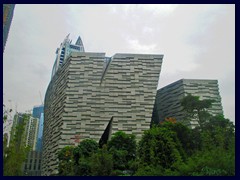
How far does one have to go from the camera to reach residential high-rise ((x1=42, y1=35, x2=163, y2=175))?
2967cm

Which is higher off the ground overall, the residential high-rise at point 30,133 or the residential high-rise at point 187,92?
the residential high-rise at point 187,92

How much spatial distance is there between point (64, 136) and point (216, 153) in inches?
896

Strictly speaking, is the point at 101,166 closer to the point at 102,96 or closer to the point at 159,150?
the point at 159,150

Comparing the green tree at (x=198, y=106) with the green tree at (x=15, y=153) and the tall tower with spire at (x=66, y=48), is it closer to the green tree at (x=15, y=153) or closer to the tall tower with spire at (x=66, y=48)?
the green tree at (x=15, y=153)

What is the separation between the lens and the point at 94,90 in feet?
102

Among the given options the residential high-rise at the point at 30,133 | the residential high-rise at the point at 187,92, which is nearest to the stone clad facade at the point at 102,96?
the residential high-rise at the point at 187,92

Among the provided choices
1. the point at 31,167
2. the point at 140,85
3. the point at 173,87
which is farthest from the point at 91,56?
the point at 31,167

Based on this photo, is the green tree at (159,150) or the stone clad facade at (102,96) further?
the stone clad facade at (102,96)

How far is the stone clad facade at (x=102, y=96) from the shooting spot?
1168 inches

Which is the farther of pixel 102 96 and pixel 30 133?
pixel 102 96

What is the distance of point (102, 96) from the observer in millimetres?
30953

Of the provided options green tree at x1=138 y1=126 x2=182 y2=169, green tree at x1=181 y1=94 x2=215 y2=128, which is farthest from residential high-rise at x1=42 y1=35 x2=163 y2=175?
green tree at x1=138 y1=126 x2=182 y2=169

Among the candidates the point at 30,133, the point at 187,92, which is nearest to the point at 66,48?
the point at 187,92

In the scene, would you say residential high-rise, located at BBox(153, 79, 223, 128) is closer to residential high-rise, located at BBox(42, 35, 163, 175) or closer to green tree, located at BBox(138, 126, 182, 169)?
residential high-rise, located at BBox(42, 35, 163, 175)
